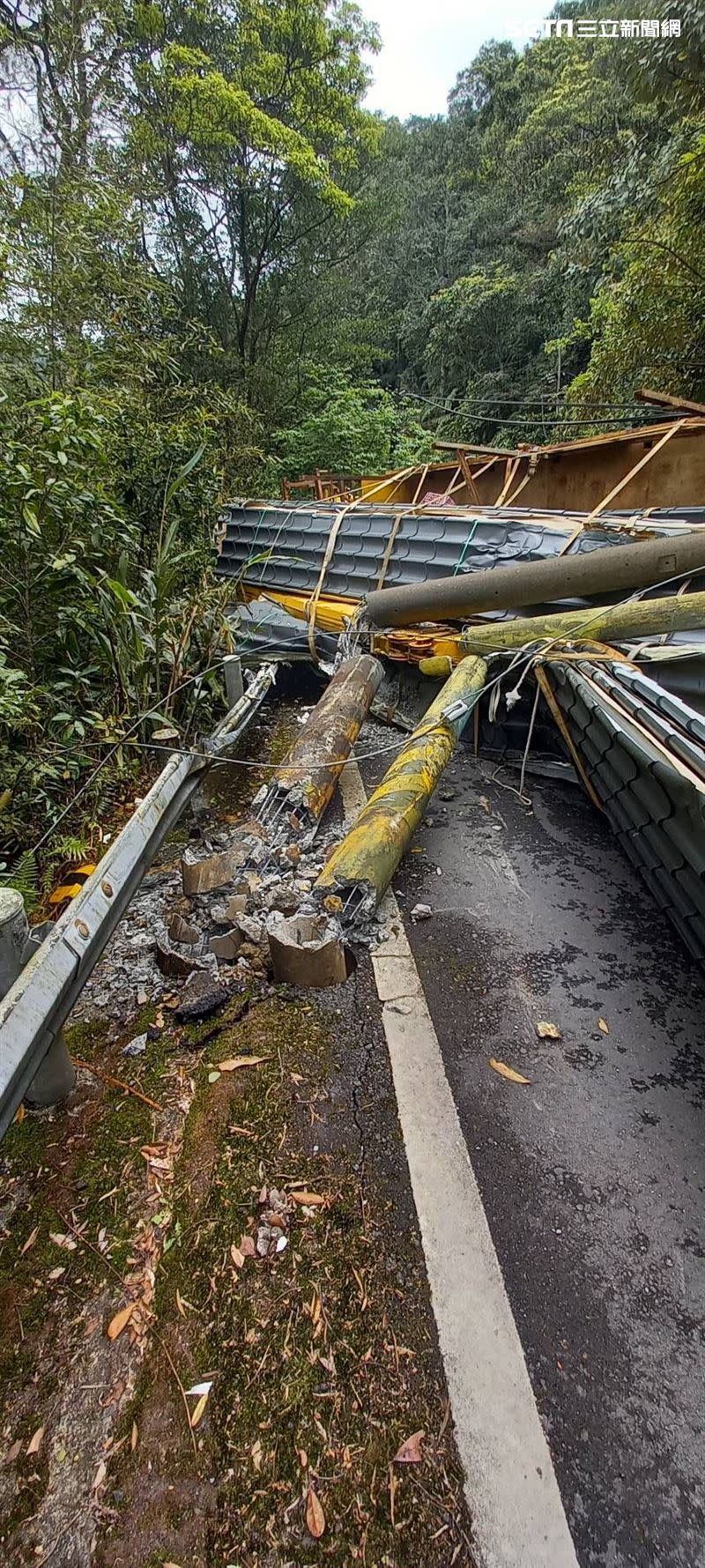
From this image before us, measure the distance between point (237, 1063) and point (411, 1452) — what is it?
1030 mm

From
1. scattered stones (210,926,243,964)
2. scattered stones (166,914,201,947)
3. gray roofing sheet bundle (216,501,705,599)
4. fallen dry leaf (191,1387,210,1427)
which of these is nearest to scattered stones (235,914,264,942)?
scattered stones (210,926,243,964)

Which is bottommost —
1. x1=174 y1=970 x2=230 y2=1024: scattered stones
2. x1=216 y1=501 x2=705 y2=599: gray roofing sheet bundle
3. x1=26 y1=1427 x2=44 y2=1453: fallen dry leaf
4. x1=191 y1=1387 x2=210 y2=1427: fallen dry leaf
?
x1=191 y1=1387 x2=210 y2=1427: fallen dry leaf

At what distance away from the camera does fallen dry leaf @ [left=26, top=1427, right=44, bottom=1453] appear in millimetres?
1218

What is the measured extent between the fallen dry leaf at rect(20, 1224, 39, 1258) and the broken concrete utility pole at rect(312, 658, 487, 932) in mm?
1327

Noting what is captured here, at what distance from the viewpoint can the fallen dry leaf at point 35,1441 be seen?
4.00 ft

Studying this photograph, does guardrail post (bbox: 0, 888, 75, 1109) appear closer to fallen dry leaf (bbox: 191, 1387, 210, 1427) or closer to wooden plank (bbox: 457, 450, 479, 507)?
fallen dry leaf (bbox: 191, 1387, 210, 1427)

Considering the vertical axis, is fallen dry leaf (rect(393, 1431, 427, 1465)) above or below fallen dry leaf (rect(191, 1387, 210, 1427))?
below

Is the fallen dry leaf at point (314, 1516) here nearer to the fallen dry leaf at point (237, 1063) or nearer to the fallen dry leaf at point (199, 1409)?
the fallen dry leaf at point (199, 1409)

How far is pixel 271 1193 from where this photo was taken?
1.66m

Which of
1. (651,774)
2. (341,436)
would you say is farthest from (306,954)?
(341,436)

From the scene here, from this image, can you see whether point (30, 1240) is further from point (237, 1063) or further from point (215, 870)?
point (215, 870)

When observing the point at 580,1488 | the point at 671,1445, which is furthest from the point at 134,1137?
the point at 671,1445

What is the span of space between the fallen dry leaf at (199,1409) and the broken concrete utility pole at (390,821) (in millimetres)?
1434

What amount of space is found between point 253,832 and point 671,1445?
234cm
